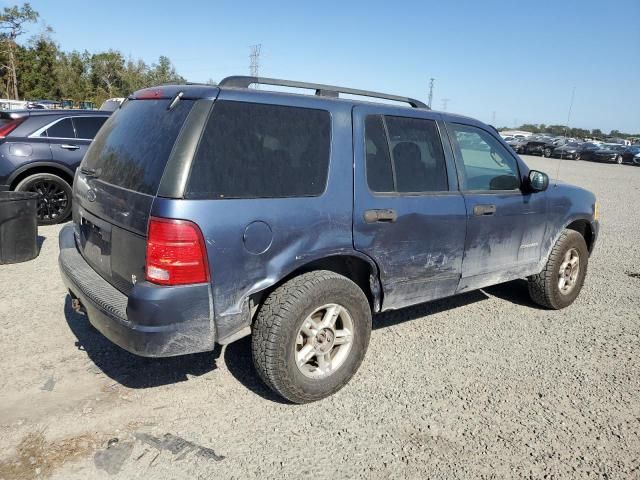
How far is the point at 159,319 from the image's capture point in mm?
2586

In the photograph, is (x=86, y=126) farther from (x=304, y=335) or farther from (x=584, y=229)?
(x=584, y=229)

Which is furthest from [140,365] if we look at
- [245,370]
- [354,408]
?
[354,408]

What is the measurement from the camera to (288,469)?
8.48ft

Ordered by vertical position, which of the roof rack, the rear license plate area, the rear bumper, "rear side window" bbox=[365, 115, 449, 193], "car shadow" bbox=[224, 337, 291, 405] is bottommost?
"car shadow" bbox=[224, 337, 291, 405]

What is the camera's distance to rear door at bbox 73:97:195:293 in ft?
8.84

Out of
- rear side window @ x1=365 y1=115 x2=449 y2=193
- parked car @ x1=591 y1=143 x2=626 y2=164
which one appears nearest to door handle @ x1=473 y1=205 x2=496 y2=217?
rear side window @ x1=365 y1=115 x2=449 y2=193

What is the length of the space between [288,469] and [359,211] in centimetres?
156

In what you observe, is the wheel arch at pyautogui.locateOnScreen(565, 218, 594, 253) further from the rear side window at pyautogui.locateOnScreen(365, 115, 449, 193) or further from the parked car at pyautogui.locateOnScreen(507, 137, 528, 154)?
the parked car at pyautogui.locateOnScreen(507, 137, 528, 154)

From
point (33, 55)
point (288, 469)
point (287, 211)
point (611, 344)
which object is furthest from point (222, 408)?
point (33, 55)

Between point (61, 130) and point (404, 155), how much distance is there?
20.5 ft

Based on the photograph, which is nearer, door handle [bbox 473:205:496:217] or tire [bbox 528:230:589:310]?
door handle [bbox 473:205:496:217]

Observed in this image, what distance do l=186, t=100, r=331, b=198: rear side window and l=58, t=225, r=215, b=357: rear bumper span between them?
54 centimetres

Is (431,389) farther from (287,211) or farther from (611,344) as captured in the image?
(611,344)

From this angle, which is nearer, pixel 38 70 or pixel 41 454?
pixel 41 454
